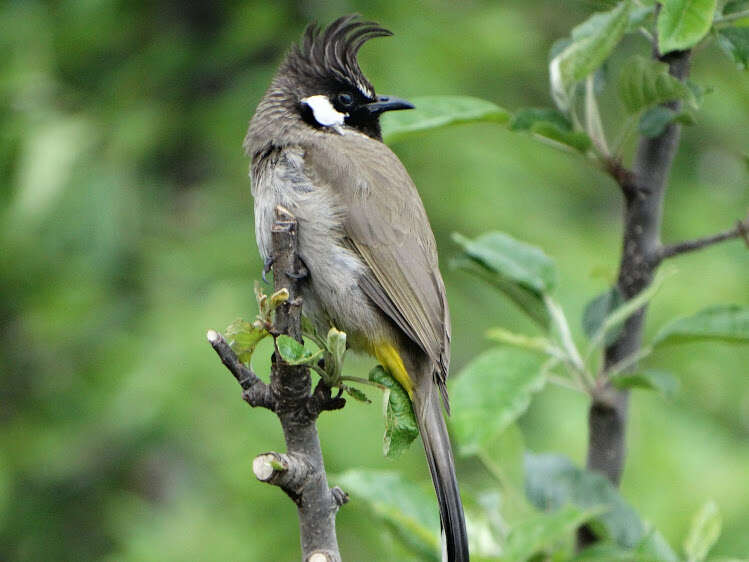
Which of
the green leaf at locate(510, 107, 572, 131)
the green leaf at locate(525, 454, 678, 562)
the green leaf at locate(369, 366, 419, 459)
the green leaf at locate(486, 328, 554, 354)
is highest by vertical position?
the green leaf at locate(510, 107, 572, 131)

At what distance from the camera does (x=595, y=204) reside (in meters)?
7.00

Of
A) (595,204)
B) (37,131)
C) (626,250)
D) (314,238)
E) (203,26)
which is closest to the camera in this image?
(626,250)

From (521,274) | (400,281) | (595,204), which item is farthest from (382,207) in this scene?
(595,204)

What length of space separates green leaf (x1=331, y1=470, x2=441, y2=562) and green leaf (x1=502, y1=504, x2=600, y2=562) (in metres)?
0.18

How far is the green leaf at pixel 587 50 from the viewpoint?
192 cm

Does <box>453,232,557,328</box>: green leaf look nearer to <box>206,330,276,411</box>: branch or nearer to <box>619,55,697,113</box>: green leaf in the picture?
<box>619,55,697,113</box>: green leaf

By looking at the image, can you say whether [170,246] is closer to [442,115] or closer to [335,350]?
[442,115]

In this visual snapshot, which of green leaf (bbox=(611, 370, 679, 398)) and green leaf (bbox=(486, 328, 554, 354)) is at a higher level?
green leaf (bbox=(486, 328, 554, 354))

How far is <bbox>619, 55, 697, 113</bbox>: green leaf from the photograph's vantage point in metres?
1.95

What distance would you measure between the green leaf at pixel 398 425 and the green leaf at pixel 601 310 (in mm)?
446

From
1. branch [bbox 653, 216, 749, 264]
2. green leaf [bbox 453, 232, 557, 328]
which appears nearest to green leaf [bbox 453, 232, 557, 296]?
green leaf [bbox 453, 232, 557, 328]

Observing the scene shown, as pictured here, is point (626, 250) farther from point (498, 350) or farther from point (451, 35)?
point (451, 35)

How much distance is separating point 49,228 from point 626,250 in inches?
130

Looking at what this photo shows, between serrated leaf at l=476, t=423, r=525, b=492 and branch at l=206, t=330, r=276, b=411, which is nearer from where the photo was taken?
branch at l=206, t=330, r=276, b=411
